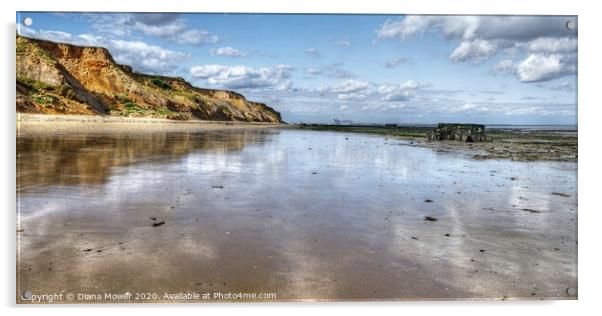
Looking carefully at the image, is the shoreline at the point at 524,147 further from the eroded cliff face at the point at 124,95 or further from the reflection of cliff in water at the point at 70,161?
the eroded cliff face at the point at 124,95

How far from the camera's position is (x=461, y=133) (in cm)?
2480

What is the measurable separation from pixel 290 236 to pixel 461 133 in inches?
868

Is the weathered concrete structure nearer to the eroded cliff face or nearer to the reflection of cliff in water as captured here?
the eroded cliff face

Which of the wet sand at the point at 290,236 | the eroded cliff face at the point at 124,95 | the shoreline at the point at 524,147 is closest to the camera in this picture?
the wet sand at the point at 290,236

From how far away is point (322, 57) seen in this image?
8.20 meters

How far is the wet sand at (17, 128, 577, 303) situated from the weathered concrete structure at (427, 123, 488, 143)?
1615cm

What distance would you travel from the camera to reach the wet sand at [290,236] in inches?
159

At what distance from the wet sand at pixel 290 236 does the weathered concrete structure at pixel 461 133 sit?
16.1m

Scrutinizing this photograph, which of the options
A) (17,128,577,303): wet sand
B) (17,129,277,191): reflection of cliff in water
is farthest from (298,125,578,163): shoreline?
(17,129,277,191): reflection of cliff in water

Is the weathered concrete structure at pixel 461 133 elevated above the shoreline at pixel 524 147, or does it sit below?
above

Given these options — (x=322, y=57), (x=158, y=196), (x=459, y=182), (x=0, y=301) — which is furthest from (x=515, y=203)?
(x=0, y=301)

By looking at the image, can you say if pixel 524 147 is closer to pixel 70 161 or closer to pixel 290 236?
pixel 290 236

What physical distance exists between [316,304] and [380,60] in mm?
5273

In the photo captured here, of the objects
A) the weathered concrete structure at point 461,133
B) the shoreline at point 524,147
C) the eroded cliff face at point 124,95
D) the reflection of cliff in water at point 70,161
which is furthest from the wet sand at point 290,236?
the eroded cliff face at point 124,95
